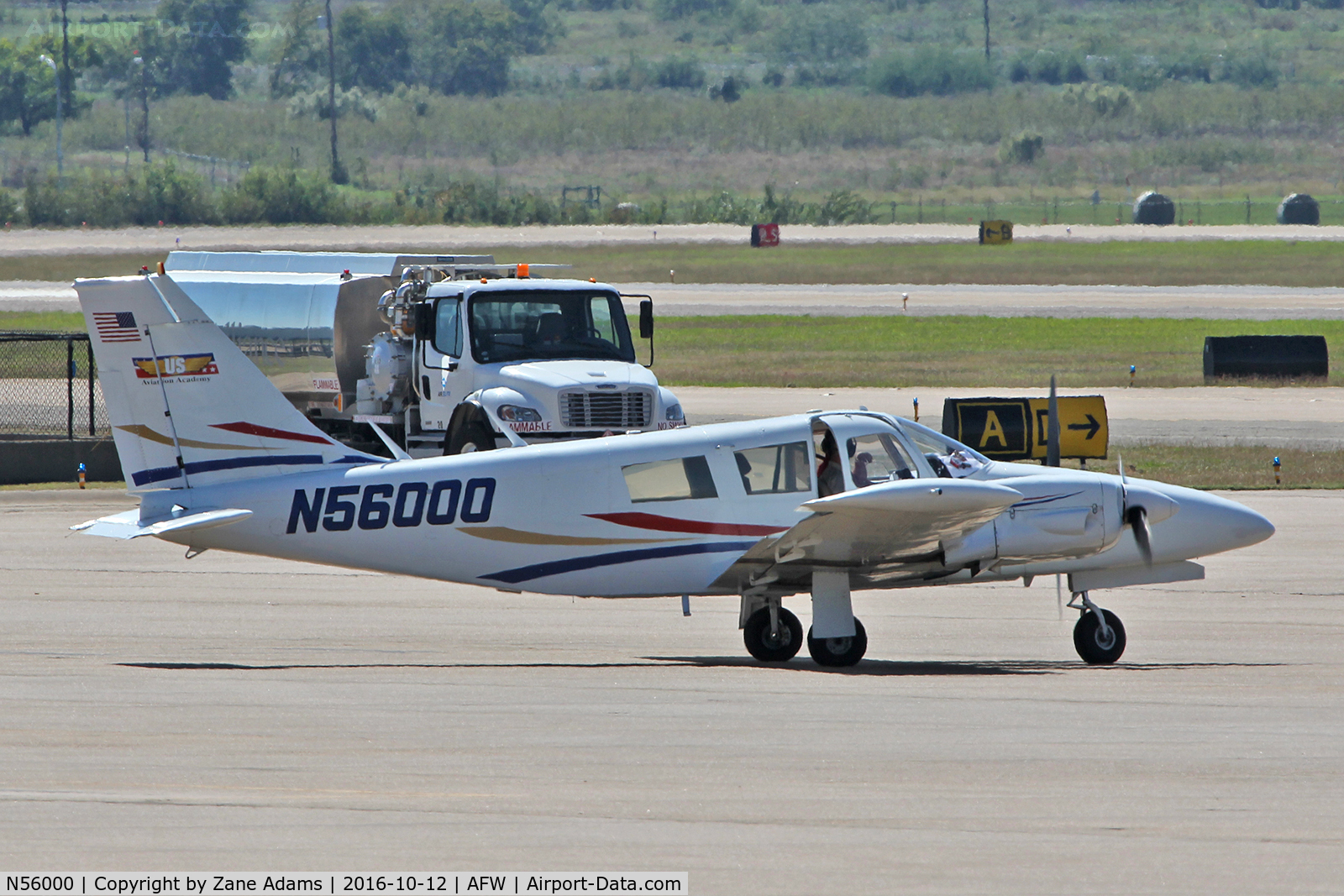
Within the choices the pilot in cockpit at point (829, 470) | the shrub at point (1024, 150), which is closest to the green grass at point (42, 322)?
the pilot in cockpit at point (829, 470)

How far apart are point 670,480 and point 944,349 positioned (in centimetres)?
3227

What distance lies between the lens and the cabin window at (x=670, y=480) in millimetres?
13062

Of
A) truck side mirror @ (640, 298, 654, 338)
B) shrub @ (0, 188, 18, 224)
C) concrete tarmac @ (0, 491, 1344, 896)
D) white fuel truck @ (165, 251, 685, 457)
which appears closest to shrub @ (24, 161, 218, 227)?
shrub @ (0, 188, 18, 224)

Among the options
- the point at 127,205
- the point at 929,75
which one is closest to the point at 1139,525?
the point at 127,205

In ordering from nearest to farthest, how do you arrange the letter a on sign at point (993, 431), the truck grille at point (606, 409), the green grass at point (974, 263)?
the truck grille at point (606, 409)
the letter a on sign at point (993, 431)
the green grass at point (974, 263)

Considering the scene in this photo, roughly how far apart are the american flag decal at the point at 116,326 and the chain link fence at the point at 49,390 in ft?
18.1

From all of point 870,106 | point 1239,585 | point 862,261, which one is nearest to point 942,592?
point 1239,585

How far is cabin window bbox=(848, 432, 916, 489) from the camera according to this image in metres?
13.0

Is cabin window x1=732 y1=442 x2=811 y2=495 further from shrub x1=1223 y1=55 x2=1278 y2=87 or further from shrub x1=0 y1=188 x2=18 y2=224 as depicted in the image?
shrub x1=1223 y1=55 x2=1278 y2=87

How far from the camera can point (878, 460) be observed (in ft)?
42.7

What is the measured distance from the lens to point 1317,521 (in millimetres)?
21359

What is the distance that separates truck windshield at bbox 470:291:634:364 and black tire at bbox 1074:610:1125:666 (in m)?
9.28

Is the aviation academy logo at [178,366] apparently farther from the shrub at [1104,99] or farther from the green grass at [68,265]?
the shrub at [1104,99]

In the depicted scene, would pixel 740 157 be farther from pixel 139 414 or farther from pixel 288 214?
pixel 139 414
